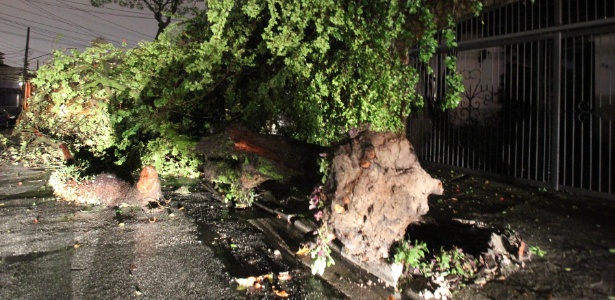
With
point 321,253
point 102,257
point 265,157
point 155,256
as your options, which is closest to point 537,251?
point 321,253

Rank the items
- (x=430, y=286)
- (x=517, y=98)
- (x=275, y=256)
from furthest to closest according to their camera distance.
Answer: (x=517, y=98)
(x=275, y=256)
(x=430, y=286)

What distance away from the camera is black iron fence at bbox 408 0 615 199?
5.51 meters

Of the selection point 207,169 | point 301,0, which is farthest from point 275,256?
point 301,0

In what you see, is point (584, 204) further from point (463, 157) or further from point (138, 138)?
point (138, 138)

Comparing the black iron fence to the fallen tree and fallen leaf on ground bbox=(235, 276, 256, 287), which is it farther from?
fallen leaf on ground bbox=(235, 276, 256, 287)

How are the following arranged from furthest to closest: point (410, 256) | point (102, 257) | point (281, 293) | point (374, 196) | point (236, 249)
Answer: point (236, 249)
point (102, 257)
point (374, 196)
point (410, 256)
point (281, 293)

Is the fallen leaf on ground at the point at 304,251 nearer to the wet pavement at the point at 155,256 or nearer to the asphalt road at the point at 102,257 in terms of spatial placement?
the wet pavement at the point at 155,256

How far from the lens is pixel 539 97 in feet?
19.6

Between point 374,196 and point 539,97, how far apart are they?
12.7 feet

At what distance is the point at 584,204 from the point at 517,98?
1870mm

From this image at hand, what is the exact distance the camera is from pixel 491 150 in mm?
6586

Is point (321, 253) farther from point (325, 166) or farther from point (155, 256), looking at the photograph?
point (155, 256)

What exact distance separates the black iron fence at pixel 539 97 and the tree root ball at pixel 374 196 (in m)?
3.14

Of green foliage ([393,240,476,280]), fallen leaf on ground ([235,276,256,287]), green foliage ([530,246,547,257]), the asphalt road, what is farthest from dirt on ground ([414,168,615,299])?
the asphalt road
